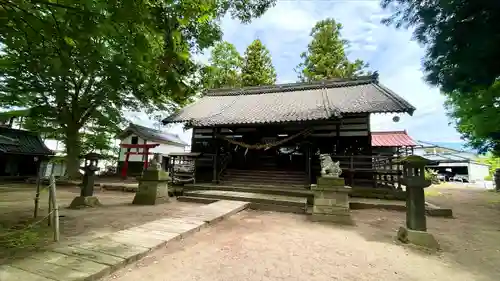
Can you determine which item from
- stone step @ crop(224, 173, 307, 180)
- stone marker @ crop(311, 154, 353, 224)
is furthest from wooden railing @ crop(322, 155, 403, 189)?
stone marker @ crop(311, 154, 353, 224)

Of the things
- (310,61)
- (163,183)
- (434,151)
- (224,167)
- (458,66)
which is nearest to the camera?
(458,66)

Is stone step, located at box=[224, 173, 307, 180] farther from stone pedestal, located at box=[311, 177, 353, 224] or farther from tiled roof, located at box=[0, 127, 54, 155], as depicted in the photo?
tiled roof, located at box=[0, 127, 54, 155]

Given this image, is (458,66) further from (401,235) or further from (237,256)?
(237,256)

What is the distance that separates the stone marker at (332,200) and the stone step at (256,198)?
3.34 ft

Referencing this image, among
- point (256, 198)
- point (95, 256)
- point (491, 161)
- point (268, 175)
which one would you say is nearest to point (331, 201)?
point (256, 198)

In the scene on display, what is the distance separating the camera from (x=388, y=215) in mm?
6543

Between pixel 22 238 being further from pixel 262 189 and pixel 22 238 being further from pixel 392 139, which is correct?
pixel 392 139

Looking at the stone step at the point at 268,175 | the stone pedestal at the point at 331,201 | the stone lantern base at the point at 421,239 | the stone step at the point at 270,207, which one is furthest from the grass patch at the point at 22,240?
the stone step at the point at 268,175

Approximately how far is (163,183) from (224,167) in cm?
340

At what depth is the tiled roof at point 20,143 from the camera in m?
16.1

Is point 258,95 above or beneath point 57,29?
above

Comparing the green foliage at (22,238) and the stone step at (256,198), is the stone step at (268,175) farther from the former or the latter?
the green foliage at (22,238)

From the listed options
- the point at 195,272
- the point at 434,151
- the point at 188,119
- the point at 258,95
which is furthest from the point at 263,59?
the point at 434,151

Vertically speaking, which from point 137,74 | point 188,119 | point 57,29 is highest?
point 188,119
